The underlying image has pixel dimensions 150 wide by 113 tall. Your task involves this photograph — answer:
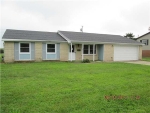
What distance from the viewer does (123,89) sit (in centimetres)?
595

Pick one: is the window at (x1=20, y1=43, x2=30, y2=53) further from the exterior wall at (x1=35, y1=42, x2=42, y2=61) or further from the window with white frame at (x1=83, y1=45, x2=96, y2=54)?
the window with white frame at (x1=83, y1=45, x2=96, y2=54)

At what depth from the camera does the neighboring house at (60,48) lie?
15672mm

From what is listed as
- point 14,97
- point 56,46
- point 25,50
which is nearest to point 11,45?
point 25,50

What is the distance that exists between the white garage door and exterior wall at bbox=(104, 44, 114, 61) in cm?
68

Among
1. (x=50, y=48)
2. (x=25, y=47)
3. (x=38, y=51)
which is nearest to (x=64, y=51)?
(x=50, y=48)

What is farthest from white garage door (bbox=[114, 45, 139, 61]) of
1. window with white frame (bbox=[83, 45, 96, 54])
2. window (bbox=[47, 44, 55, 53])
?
window (bbox=[47, 44, 55, 53])

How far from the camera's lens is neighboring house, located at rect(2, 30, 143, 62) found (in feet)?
51.4

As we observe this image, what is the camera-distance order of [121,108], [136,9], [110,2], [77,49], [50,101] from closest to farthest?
[121,108], [50,101], [110,2], [136,9], [77,49]

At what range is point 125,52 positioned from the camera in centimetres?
2173

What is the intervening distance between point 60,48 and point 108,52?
21.4 ft

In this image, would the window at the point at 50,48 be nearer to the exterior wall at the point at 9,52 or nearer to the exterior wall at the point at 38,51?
the exterior wall at the point at 38,51

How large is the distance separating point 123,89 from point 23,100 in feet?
12.0

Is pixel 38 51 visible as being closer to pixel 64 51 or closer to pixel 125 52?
pixel 64 51

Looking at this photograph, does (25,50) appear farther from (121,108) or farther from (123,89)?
(121,108)
